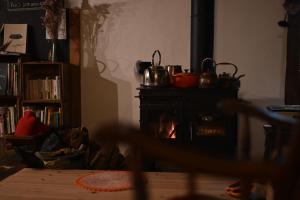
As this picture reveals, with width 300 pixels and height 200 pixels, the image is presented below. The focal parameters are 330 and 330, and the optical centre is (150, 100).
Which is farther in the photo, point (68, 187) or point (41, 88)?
point (41, 88)

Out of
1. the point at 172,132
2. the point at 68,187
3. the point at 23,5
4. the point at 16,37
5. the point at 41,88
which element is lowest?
the point at 68,187

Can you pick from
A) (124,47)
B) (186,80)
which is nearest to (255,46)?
(186,80)

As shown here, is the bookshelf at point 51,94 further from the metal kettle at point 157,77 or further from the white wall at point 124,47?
the metal kettle at point 157,77

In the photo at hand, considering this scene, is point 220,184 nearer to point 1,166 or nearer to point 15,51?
point 1,166

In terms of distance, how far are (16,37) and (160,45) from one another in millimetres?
1630

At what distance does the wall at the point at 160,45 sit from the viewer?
341 centimetres

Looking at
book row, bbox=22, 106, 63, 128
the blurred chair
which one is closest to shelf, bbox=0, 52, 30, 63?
book row, bbox=22, 106, 63, 128

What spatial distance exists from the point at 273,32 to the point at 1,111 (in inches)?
117

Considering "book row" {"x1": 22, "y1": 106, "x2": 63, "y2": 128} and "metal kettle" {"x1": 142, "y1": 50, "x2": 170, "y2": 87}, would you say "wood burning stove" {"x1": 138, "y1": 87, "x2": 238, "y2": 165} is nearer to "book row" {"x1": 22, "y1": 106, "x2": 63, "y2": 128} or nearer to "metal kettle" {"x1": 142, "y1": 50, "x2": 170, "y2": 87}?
"metal kettle" {"x1": 142, "y1": 50, "x2": 170, "y2": 87}

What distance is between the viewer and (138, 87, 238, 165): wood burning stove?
2996 mm

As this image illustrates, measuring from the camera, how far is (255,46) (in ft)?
11.3

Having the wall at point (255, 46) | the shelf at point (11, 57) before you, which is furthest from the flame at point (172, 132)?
the shelf at point (11, 57)

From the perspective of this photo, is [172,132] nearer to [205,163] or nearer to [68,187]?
[68,187]

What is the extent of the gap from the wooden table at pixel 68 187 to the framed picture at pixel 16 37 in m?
1.74
